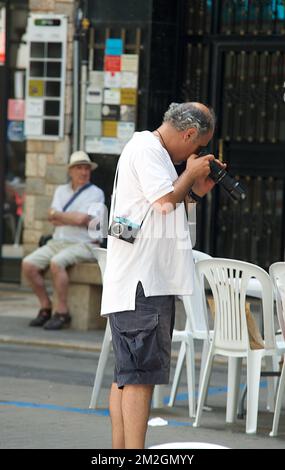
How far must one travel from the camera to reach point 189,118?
596 cm

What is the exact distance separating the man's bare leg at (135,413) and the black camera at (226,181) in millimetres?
1018

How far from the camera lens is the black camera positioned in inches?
233

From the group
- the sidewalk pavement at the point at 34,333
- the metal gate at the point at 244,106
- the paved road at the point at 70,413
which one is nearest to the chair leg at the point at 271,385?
the paved road at the point at 70,413

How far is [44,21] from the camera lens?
14383 millimetres

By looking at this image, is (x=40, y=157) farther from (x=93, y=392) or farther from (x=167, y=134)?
(x=167, y=134)

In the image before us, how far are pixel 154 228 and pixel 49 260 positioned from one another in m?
6.45

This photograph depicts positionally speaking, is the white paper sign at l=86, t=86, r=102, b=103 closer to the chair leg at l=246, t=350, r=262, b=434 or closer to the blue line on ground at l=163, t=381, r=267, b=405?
the blue line on ground at l=163, t=381, r=267, b=405

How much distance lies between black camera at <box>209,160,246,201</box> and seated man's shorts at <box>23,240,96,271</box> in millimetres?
6094

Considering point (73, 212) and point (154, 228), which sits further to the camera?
point (73, 212)

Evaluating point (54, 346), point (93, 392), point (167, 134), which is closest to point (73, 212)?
point (54, 346)

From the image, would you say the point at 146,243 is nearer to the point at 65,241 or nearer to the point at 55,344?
the point at 55,344

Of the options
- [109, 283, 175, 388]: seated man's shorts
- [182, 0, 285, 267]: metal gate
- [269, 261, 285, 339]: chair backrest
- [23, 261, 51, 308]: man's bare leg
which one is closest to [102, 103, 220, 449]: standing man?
[109, 283, 175, 388]: seated man's shorts

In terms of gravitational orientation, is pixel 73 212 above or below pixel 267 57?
below

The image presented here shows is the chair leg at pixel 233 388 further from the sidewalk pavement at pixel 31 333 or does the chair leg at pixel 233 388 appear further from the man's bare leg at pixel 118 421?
the sidewalk pavement at pixel 31 333
